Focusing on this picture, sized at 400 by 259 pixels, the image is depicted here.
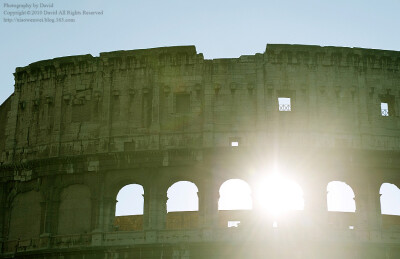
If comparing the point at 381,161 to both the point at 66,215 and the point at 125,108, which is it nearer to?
the point at 125,108

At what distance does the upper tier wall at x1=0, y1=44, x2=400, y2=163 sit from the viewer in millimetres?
24922

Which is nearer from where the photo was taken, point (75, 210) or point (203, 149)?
point (203, 149)

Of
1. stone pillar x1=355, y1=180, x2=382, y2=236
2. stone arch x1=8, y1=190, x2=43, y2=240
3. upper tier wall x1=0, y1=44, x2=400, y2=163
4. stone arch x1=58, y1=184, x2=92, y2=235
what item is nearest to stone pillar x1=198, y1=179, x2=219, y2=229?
upper tier wall x1=0, y1=44, x2=400, y2=163

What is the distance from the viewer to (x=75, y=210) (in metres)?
25.2

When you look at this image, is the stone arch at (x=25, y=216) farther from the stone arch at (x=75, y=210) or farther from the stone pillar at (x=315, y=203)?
the stone pillar at (x=315, y=203)

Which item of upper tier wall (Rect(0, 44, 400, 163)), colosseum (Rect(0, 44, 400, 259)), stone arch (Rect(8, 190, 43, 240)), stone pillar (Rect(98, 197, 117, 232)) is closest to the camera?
colosseum (Rect(0, 44, 400, 259))

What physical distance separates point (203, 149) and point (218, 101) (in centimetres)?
232

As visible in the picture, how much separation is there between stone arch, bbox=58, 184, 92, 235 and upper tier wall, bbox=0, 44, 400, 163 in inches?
65.1

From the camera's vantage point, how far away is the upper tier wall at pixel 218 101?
24922 millimetres

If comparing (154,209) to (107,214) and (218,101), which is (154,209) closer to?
(107,214)

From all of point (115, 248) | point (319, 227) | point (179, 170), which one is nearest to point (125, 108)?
point (179, 170)

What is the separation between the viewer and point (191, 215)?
98.8 feet

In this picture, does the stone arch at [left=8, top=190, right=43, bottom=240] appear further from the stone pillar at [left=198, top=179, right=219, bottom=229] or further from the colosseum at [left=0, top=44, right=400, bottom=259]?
the stone pillar at [left=198, top=179, right=219, bottom=229]

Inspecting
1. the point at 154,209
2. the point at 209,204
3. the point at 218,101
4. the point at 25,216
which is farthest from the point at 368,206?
the point at 25,216
